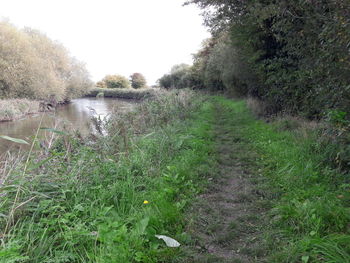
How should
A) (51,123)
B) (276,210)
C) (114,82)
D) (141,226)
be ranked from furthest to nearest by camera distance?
(114,82) → (51,123) → (276,210) → (141,226)

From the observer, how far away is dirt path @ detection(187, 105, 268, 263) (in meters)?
2.96

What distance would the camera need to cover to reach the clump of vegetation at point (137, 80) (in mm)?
73688

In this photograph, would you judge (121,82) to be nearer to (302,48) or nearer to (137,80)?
(137,80)

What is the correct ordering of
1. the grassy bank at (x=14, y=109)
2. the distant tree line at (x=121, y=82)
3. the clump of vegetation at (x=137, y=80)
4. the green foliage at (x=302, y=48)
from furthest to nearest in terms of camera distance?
the distant tree line at (x=121, y=82), the clump of vegetation at (x=137, y=80), the grassy bank at (x=14, y=109), the green foliage at (x=302, y=48)

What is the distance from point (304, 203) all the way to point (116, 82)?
248 ft

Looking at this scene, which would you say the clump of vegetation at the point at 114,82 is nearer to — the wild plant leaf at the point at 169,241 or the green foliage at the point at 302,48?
the green foliage at the point at 302,48

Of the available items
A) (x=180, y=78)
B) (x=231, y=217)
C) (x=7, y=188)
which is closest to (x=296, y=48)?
(x=231, y=217)

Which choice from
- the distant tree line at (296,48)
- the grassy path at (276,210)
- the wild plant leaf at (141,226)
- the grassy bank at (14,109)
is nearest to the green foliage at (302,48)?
the distant tree line at (296,48)

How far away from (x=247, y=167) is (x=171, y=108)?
6035 millimetres

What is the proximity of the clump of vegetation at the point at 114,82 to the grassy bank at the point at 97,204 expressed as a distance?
71207 mm

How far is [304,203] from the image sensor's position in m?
3.46

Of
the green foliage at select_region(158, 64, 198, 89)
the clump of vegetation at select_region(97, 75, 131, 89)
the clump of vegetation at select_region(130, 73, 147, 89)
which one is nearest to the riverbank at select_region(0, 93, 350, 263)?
the green foliage at select_region(158, 64, 198, 89)

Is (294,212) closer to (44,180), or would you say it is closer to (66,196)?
(66,196)

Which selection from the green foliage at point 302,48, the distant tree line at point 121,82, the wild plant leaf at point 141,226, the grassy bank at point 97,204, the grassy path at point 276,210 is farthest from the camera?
the distant tree line at point 121,82
